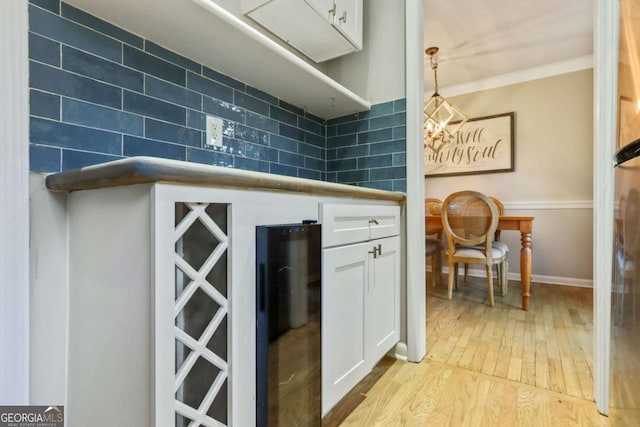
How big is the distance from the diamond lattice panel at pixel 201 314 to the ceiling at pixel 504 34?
2.54 m

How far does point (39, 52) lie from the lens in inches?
33.5

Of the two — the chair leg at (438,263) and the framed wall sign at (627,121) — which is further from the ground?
the framed wall sign at (627,121)

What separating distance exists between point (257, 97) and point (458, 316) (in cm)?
214

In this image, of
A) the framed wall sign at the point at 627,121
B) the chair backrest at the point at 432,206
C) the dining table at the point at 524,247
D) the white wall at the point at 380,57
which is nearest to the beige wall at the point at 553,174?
the chair backrest at the point at 432,206

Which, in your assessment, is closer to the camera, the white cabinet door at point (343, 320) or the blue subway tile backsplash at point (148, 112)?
the blue subway tile backsplash at point (148, 112)

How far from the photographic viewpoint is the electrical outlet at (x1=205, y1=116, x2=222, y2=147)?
1.30m

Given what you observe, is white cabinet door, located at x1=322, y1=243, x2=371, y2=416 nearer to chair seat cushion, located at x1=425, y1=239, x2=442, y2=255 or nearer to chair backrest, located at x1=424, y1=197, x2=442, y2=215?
chair seat cushion, located at x1=425, y1=239, x2=442, y2=255

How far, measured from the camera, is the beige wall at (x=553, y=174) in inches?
123

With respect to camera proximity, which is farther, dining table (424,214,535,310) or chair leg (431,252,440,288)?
chair leg (431,252,440,288)

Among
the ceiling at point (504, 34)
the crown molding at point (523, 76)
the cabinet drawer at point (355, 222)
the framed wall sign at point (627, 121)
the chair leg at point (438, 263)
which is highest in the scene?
the ceiling at point (504, 34)

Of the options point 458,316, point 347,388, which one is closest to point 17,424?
point 347,388

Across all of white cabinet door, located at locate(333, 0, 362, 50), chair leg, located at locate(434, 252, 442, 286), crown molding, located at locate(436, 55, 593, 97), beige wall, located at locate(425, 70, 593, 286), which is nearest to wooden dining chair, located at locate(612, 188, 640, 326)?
white cabinet door, located at locate(333, 0, 362, 50)

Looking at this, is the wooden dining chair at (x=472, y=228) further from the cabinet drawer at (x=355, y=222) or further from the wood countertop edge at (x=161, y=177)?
the wood countertop edge at (x=161, y=177)

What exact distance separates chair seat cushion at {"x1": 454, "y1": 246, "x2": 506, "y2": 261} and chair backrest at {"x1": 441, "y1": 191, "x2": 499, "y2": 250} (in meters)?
0.08
